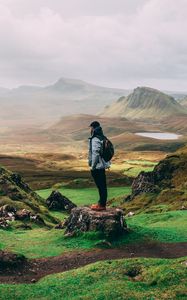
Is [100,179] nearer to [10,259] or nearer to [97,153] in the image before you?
[97,153]

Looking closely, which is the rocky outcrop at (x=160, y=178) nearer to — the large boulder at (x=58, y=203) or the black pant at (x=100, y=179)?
the large boulder at (x=58, y=203)

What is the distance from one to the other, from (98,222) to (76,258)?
3.65 m

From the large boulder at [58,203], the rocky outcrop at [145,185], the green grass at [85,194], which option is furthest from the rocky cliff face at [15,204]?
the green grass at [85,194]

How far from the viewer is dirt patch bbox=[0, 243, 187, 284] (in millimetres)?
21797

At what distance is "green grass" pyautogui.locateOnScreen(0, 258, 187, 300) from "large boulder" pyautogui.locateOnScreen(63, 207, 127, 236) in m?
4.91

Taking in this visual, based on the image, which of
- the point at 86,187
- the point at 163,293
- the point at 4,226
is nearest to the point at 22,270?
the point at 163,293

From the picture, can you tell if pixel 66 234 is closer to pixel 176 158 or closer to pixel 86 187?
pixel 176 158

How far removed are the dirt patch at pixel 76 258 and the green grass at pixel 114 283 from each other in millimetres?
1275

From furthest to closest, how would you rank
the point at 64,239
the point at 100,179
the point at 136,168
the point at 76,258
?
the point at 136,168
the point at 100,179
the point at 64,239
the point at 76,258

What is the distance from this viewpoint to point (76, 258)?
24.1 meters

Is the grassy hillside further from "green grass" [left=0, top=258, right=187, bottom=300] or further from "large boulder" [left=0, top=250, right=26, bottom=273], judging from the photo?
"green grass" [left=0, top=258, right=187, bottom=300]

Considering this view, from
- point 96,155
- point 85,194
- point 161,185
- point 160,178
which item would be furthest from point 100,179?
point 85,194

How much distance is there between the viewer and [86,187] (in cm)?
10169

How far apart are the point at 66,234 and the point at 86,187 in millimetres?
73524
